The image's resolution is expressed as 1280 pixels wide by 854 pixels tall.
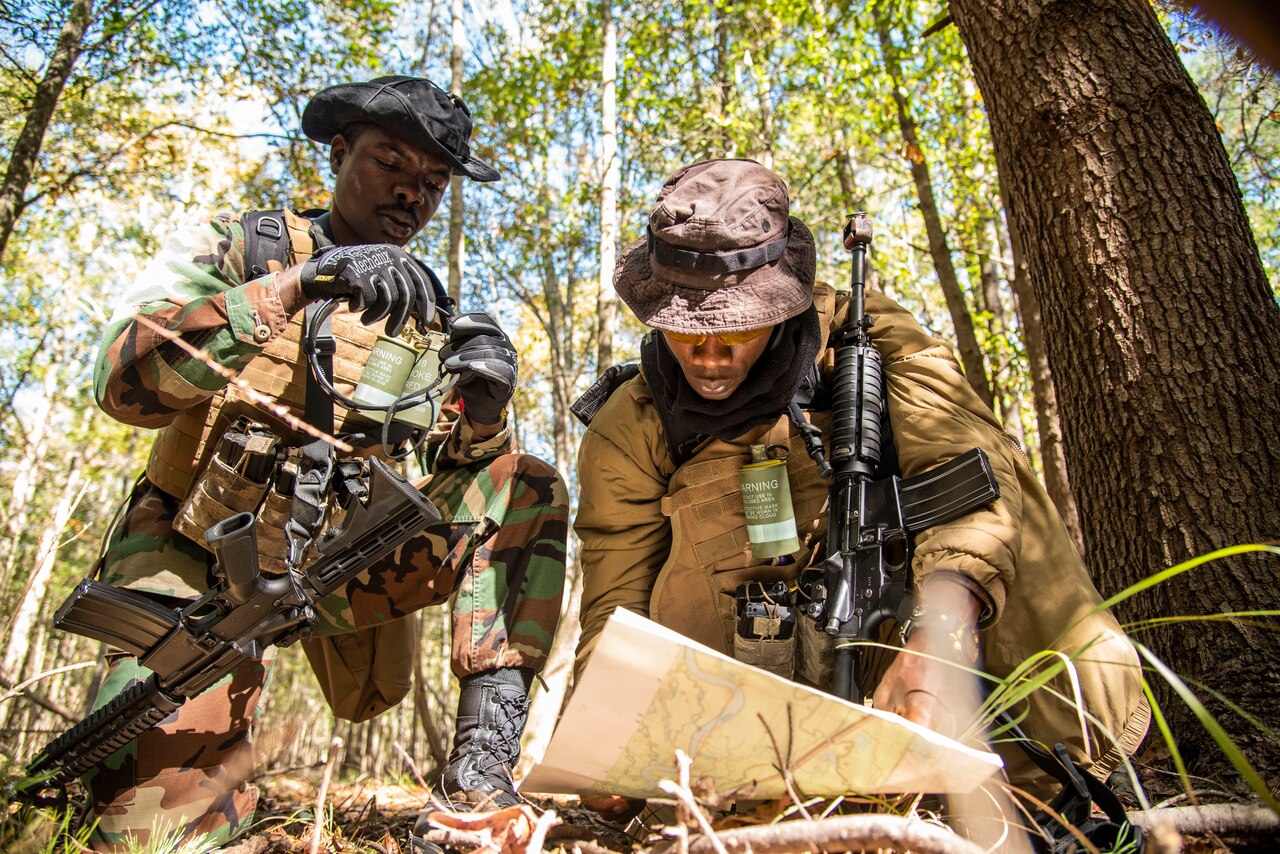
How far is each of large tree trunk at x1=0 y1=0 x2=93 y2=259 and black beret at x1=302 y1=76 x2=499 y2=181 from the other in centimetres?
246

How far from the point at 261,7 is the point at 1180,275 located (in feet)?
25.7

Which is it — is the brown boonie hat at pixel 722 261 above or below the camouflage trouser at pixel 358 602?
above

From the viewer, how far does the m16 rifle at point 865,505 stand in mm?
1988

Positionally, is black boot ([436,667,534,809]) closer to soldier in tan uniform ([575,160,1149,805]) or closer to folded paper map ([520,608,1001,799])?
soldier in tan uniform ([575,160,1149,805])

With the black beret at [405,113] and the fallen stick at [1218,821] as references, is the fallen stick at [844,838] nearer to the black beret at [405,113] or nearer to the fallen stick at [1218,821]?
the fallen stick at [1218,821]

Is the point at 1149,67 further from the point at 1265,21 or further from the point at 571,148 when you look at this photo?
the point at 571,148

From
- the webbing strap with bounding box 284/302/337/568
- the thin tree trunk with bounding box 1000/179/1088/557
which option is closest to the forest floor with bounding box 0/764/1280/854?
the webbing strap with bounding box 284/302/337/568

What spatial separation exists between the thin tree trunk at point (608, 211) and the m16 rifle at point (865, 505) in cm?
586

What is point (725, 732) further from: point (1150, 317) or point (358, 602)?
point (1150, 317)

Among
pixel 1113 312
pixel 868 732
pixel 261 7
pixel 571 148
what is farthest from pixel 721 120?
pixel 868 732

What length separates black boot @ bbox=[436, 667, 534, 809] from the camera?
2.12m

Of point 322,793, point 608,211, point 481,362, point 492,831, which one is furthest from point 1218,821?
point 608,211

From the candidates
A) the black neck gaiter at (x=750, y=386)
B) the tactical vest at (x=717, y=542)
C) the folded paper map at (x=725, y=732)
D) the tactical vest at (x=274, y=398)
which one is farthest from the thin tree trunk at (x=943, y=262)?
the folded paper map at (x=725, y=732)

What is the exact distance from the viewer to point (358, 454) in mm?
2922
